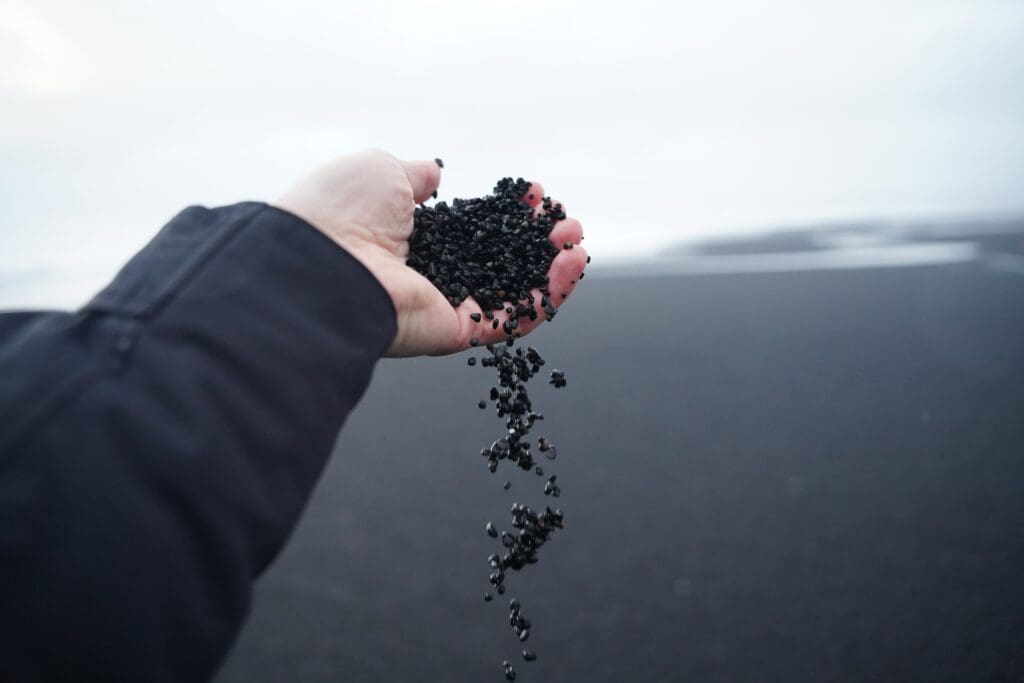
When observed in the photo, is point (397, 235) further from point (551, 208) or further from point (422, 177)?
point (551, 208)

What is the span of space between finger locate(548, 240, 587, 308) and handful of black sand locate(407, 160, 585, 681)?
0.01 meters

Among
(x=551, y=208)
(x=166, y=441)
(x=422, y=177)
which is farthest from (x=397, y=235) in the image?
(x=166, y=441)

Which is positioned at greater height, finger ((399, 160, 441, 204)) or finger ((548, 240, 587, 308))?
finger ((399, 160, 441, 204))

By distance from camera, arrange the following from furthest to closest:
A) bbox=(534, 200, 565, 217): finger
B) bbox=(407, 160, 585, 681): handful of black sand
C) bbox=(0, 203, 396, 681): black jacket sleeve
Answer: bbox=(534, 200, 565, 217): finger → bbox=(407, 160, 585, 681): handful of black sand → bbox=(0, 203, 396, 681): black jacket sleeve

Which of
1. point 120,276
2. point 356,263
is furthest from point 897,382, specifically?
point 120,276

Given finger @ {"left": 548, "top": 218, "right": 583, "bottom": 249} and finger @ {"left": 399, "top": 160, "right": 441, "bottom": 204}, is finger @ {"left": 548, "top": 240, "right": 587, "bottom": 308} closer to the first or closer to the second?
finger @ {"left": 548, "top": 218, "right": 583, "bottom": 249}

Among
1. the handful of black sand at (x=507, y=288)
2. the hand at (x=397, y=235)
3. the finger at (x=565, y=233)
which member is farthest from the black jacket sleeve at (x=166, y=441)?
the finger at (x=565, y=233)

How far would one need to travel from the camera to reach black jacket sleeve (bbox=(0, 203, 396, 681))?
635 mm

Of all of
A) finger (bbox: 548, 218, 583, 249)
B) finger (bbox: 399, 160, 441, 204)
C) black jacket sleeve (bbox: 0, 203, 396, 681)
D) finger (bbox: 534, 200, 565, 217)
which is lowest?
black jacket sleeve (bbox: 0, 203, 396, 681)

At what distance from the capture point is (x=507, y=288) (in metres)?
1.34

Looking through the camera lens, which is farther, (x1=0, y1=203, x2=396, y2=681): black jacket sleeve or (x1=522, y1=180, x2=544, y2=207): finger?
(x1=522, y1=180, x2=544, y2=207): finger

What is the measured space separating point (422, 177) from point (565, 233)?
273 mm

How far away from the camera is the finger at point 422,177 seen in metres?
1.35

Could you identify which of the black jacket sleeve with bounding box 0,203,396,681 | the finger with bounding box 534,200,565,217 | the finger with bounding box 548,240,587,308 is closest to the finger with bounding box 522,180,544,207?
the finger with bounding box 534,200,565,217
